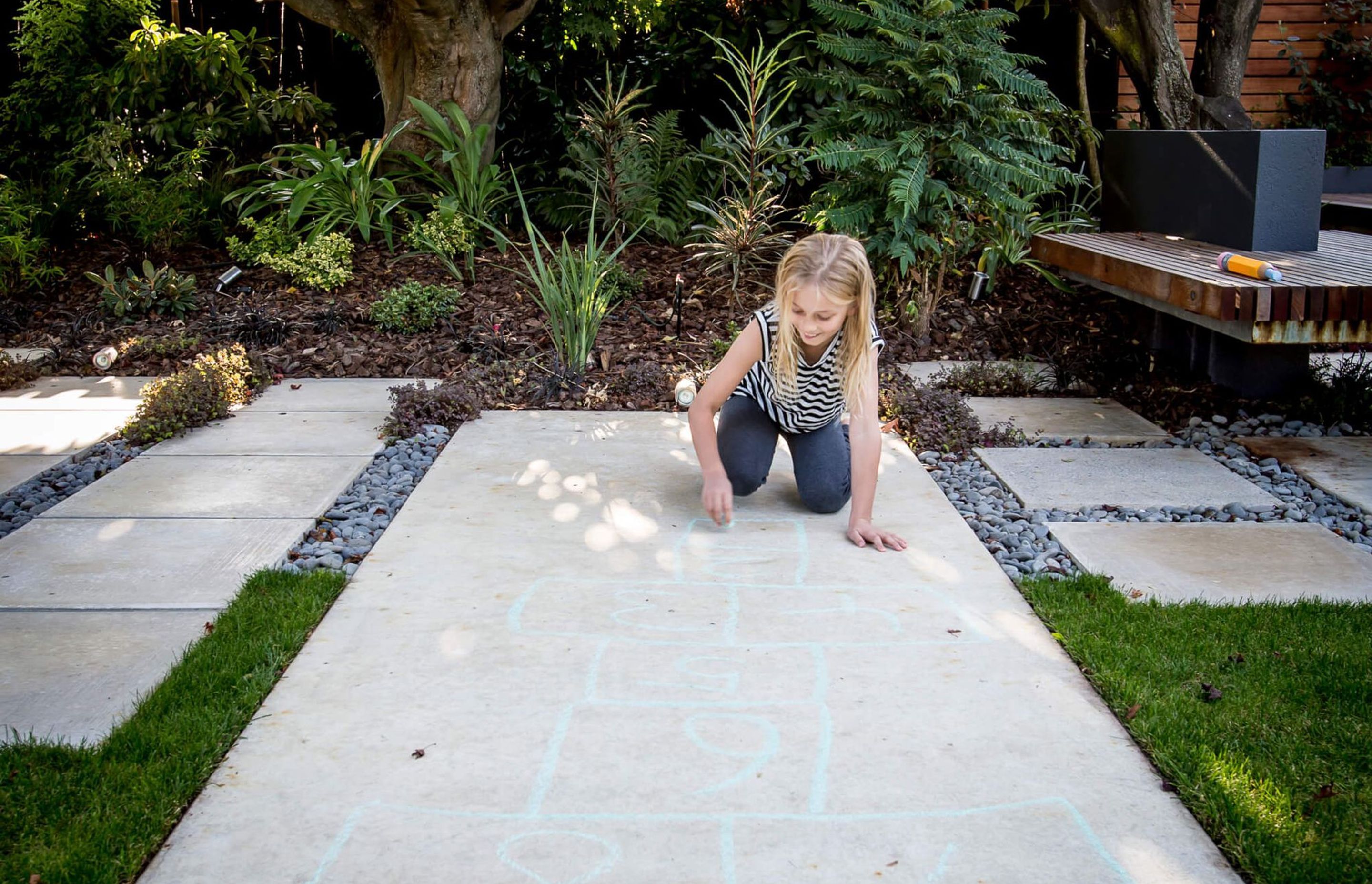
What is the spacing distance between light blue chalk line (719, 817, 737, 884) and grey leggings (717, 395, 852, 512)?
5.60 feet

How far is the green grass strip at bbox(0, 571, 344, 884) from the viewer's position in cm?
206

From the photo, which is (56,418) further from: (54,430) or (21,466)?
(21,466)

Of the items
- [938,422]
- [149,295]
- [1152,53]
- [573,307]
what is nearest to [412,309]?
[573,307]

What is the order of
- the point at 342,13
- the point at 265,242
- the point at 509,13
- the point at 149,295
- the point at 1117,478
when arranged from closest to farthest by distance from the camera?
the point at 1117,478, the point at 149,295, the point at 265,242, the point at 342,13, the point at 509,13

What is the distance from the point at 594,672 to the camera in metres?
2.76

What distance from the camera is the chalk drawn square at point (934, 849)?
2029 millimetres

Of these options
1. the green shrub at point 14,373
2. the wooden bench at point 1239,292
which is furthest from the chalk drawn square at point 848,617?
the green shrub at point 14,373

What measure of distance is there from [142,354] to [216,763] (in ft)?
13.3

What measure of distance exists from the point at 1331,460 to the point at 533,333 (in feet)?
11.8

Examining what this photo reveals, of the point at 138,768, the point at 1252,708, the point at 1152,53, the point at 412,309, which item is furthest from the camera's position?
the point at 1152,53

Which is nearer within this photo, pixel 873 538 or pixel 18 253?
pixel 873 538

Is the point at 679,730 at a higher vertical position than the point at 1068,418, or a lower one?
lower

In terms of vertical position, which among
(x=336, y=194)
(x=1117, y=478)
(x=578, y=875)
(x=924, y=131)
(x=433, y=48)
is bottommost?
(x=578, y=875)

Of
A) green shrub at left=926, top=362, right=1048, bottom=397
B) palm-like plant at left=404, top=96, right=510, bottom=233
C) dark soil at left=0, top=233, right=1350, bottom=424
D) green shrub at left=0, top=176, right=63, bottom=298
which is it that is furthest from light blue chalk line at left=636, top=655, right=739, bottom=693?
green shrub at left=0, top=176, right=63, bottom=298
